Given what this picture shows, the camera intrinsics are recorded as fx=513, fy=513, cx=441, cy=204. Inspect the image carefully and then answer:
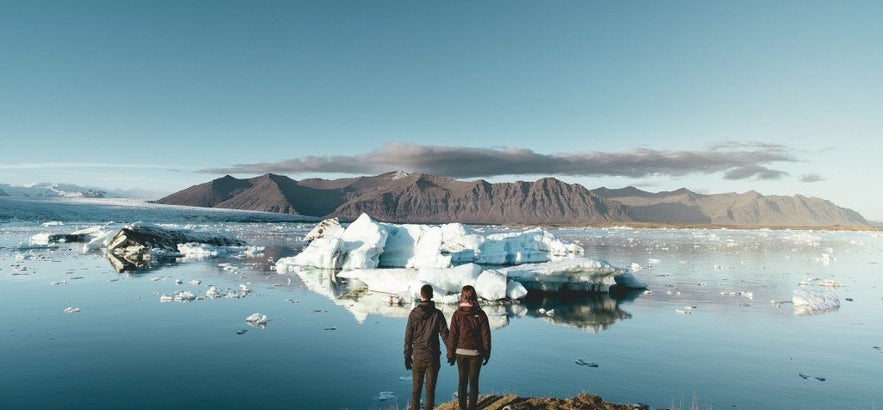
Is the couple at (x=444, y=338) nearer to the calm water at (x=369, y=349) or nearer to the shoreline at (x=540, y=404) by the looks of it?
the shoreline at (x=540, y=404)

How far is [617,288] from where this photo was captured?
2847 centimetres

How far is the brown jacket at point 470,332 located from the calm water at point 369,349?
3.04 m

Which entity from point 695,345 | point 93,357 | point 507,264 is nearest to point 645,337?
point 695,345

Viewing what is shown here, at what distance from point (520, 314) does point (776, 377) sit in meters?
9.38

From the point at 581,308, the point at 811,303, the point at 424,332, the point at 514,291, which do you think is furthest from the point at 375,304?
the point at 811,303

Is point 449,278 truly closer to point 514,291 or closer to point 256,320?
point 514,291

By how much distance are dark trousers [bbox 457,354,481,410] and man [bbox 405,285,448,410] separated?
17.1 inches

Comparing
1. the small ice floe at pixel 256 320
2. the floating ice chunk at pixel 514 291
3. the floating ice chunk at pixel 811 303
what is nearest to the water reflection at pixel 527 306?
the floating ice chunk at pixel 514 291

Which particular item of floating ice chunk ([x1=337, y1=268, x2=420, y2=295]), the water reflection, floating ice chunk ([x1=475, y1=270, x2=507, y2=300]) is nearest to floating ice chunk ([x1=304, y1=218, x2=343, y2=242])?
the water reflection

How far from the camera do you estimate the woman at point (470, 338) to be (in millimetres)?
8070

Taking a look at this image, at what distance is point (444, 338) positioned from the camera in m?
8.19

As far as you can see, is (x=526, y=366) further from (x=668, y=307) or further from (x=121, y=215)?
(x=121, y=215)

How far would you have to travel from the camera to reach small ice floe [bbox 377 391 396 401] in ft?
35.2

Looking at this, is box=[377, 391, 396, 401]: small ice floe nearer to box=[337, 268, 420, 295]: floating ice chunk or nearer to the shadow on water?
the shadow on water
